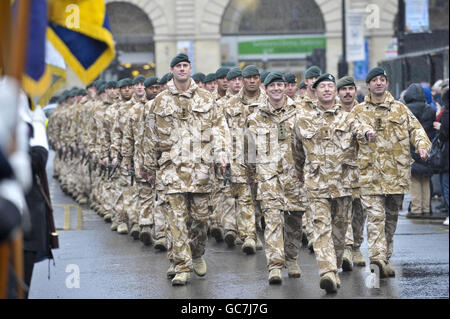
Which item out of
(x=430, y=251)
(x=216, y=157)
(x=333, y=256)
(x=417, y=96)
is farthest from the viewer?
(x=417, y=96)

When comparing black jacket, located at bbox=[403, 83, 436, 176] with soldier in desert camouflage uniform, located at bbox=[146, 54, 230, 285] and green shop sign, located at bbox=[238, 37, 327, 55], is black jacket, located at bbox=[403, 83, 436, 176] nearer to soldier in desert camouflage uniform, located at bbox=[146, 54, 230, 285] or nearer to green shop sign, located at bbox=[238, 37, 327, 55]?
soldier in desert camouflage uniform, located at bbox=[146, 54, 230, 285]

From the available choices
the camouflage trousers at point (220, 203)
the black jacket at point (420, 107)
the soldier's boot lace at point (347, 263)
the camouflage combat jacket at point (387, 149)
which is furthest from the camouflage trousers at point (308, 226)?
the black jacket at point (420, 107)

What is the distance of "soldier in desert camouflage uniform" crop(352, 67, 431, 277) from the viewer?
992cm

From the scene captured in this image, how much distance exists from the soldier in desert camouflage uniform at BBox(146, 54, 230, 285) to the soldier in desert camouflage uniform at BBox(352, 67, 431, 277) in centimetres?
150

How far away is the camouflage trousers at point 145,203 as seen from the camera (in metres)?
12.8

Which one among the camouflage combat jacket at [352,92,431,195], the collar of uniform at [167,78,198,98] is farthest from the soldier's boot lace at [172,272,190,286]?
the camouflage combat jacket at [352,92,431,195]

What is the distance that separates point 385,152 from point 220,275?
2.10 metres

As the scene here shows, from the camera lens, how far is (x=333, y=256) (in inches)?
350

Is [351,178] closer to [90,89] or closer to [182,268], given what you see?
[182,268]

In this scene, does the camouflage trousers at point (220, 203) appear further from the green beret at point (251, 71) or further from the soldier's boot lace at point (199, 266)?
the soldier's boot lace at point (199, 266)

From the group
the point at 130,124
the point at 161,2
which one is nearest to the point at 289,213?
the point at 130,124

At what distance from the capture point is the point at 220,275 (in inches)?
400
